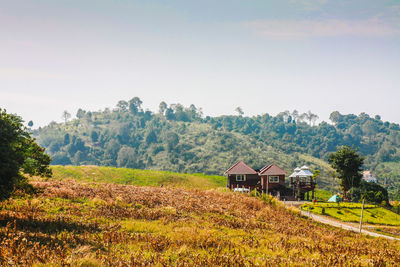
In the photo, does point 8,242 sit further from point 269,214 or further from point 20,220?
A: point 269,214

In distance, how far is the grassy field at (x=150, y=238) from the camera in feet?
33.1

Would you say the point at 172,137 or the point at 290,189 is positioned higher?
the point at 172,137

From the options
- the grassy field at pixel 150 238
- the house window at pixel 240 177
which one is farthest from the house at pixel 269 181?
the grassy field at pixel 150 238

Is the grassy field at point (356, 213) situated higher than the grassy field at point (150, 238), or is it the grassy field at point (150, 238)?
the grassy field at point (150, 238)

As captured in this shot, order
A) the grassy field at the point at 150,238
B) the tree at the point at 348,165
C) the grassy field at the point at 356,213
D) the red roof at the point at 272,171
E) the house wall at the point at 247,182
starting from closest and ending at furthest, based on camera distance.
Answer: the grassy field at the point at 150,238
the grassy field at the point at 356,213
the tree at the point at 348,165
the red roof at the point at 272,171
the house wall at the point at 247,182

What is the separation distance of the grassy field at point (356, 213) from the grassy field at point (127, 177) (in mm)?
24599

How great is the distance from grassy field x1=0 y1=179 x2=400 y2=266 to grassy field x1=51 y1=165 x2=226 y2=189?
34.2m

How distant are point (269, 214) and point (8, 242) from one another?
21843 mm

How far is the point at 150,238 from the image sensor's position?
1380 cm

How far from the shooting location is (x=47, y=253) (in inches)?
366


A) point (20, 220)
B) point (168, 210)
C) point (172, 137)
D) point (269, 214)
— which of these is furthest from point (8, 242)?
point (172, 137)

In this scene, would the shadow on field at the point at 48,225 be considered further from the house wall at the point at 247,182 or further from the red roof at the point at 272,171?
the red roof at the point at 272,171

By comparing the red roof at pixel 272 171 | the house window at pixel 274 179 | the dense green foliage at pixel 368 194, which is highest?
the red roof at pixel 272 171

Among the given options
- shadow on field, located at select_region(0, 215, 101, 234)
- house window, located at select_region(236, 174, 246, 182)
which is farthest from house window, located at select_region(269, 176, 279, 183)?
shadow on field, located at select_region(0, 215, 101, 234)
